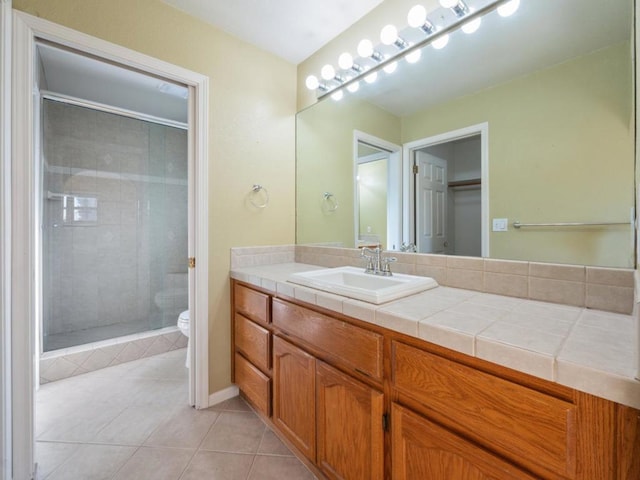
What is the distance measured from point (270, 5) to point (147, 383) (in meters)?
2.57

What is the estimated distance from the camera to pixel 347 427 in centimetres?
102

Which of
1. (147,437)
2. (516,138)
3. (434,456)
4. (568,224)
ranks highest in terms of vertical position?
(516,138)

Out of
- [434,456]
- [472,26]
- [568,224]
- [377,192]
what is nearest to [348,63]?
[472,26]

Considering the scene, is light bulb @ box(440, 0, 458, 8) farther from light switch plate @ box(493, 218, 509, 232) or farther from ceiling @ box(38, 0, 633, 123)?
light switch plate @ box(493, 218, 509, 232)

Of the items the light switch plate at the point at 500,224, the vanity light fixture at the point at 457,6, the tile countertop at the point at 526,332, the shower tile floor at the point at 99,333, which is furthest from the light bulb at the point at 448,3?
the shower tile floor at the point at 99,333

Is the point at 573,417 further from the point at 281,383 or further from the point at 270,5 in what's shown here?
the point at 270,5

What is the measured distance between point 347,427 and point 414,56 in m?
1.77

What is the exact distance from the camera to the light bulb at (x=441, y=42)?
1.36 m

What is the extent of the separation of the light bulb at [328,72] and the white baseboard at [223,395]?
2.15 m

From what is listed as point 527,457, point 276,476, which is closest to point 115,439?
point 276,476

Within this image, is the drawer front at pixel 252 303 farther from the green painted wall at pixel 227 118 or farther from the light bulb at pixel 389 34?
the light bulb at pixel 389 34

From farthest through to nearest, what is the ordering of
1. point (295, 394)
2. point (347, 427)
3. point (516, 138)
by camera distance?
1. point (295, 394)
2. point (516, 138)
3. point (347, 427)

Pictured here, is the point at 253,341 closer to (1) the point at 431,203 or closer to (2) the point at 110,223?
(1) the point at 431,203

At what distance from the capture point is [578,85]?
3.34 ft
